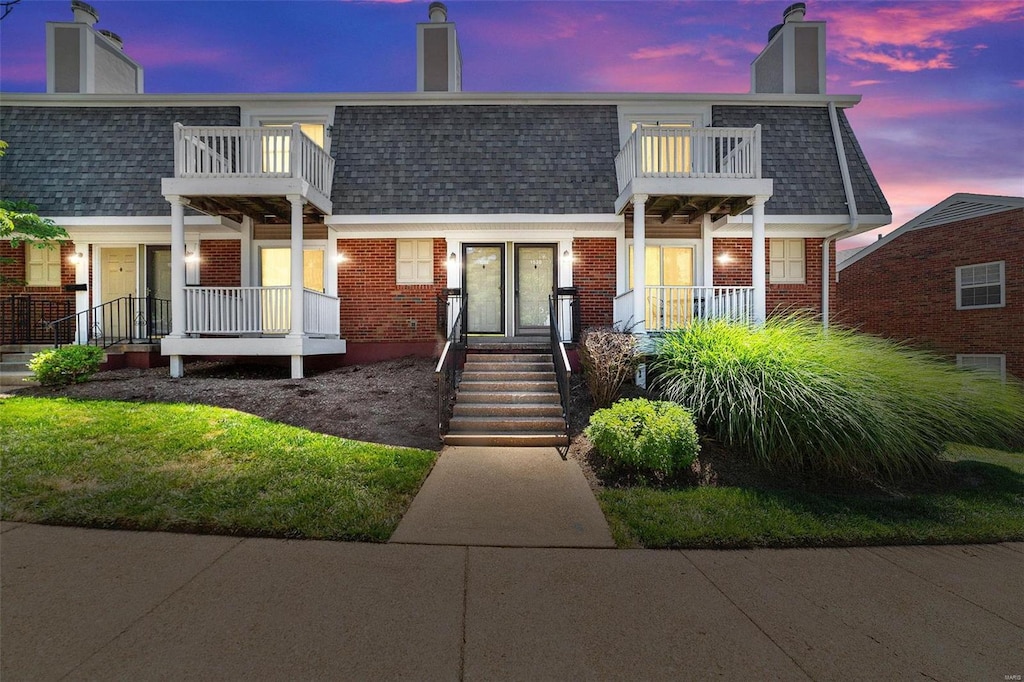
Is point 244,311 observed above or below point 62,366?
above

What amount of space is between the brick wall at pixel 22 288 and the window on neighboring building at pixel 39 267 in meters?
0.08

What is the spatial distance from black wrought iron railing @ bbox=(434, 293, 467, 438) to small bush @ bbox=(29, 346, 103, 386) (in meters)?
6.39

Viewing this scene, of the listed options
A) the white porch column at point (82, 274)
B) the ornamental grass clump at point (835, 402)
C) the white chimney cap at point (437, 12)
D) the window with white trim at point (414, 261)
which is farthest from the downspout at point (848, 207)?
the white porch column at point (82, 274)

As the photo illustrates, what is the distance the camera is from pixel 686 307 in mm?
9719

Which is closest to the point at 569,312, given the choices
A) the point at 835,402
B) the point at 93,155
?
the point at 835,402

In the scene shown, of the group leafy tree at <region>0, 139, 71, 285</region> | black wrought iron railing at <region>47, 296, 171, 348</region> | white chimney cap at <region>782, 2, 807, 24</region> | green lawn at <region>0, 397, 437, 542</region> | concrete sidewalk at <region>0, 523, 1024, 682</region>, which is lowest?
concrete sidewalk at <region>0, 523, 1024, 682</region>

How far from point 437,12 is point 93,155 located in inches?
339

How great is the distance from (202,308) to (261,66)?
9040mm

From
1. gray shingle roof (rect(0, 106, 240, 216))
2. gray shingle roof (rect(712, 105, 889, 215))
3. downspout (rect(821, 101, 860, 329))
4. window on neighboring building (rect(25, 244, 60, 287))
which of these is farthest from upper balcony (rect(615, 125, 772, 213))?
window on neighboring building (rect(25, 244, 60, 287))

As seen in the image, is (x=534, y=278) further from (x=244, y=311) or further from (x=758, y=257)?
(x=244, y=311)

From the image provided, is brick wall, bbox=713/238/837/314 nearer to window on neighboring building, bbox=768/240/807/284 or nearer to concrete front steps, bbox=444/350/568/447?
window on neighboring building, bbox=768/240/807/284

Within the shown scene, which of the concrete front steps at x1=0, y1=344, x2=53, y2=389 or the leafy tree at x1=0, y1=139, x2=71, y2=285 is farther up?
the leafy tree at x1=0, y1=139, x2=71, y2=285

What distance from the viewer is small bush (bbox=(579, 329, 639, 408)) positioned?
7.33m

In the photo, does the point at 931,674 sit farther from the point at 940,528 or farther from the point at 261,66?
the point at 261,66
